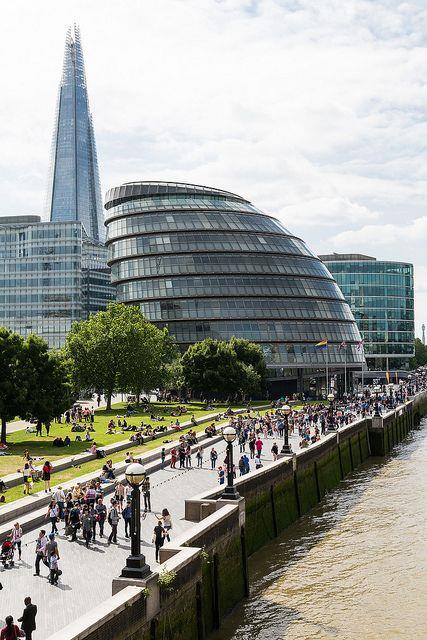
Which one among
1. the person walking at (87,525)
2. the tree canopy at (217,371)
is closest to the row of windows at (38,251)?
the tree canopy at (217,371)

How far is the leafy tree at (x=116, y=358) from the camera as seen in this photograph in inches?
3413

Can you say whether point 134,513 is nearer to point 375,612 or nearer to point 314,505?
point 375,612

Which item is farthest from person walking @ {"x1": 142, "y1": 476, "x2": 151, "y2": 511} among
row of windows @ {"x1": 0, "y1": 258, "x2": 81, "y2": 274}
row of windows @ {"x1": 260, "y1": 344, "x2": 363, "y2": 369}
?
row of windows @ {"x1": 0, "y1": 258, "x2": 81, "y2": 274}

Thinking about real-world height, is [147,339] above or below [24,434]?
above

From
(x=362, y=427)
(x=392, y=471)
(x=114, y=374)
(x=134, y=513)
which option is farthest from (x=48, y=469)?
(x=114, y=374)

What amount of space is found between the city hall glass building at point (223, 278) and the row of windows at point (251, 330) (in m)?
0.15

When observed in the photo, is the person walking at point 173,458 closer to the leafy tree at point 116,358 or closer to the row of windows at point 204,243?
the leafy tree at point 116,358

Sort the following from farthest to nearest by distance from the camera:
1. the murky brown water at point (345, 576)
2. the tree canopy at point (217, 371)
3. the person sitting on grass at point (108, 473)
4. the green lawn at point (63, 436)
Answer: the tree canopy at point (217, 371), the green lawn at point (63, 436), the person sitting on grass at point (108, 473), the murky brown water at point (345, 576)

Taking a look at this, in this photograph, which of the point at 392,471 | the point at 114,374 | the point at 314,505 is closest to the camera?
the point at 314,505

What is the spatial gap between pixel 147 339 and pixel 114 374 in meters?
5.43

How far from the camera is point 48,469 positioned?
38125 millimetres

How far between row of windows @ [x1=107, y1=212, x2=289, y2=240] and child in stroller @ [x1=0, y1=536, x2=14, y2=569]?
9318cm

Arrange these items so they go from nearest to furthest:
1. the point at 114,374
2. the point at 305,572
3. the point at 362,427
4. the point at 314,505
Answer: the point at 305,572, the point at 314,505, the point at 362,427, the point at 114,374

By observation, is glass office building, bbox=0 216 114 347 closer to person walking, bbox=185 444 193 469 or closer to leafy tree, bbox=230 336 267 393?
leafy tree, bbox=230 336 267 393
